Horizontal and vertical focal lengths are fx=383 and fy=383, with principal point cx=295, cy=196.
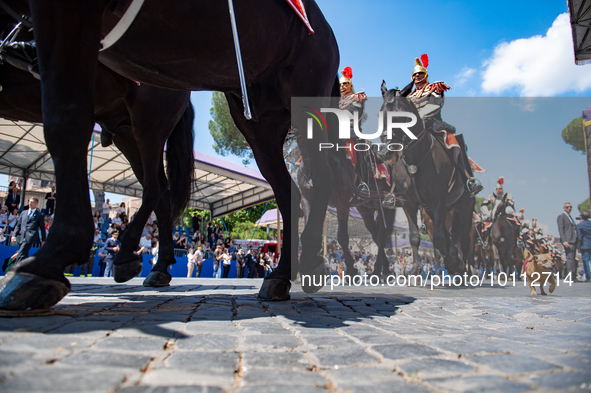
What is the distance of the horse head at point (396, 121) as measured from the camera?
248 inches

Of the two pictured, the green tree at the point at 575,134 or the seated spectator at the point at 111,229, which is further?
the seated spectator at the point at 111,229

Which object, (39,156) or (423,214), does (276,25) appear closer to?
(423,214)

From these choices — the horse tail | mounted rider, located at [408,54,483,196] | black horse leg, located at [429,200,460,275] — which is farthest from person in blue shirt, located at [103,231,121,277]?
mounted rider, located at [408,54,483,196]

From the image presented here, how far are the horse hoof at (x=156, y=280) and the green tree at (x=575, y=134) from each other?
472 cm

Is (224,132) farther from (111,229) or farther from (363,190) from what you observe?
(363,190)

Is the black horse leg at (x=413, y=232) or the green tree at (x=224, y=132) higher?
the green tree at (x=224, y=132)

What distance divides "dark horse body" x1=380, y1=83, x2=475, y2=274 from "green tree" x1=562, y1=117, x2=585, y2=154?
1.66 m

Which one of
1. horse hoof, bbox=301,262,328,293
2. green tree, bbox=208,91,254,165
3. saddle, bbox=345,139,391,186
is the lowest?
horse hoof, bbox=301,262,328,293

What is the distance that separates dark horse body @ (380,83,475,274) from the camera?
625cm

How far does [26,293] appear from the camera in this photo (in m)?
1.37

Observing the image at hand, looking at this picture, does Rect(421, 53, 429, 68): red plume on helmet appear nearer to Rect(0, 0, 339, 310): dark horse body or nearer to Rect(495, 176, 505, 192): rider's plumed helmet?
Rect(495, 176, 505, 192): rider's plumed helmet

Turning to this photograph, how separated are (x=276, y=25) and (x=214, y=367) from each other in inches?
84.3

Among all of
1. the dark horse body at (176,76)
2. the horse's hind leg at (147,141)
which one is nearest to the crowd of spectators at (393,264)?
the dark horse body at (176,76)

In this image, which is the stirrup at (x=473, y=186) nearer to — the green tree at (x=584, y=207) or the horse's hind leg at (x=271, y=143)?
the green tree at (x=584, y=207)
